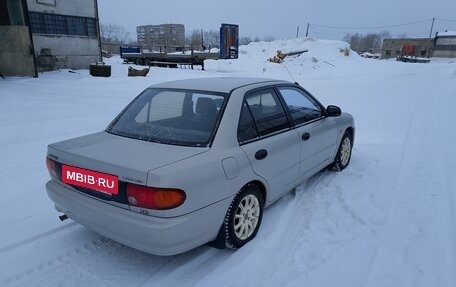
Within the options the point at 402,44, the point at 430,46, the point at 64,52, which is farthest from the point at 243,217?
the point at 402,44

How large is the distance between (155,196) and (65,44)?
64.1ft

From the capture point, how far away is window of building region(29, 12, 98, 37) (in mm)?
17672

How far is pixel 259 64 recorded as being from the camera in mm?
27906

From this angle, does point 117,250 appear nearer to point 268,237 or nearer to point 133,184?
point 133,184

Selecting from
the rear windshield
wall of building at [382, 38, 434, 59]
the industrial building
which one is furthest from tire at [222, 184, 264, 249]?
wall of building at [382, 38, 434, 59]

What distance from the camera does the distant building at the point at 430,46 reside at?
229 ft

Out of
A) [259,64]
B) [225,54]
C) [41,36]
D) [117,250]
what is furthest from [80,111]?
[259,64]

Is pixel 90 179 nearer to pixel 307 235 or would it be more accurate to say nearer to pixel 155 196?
pixel 155 196

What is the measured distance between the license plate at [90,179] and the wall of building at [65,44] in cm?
1741

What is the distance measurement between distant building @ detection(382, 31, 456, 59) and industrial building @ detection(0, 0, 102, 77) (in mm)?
69636

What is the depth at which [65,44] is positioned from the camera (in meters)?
18.9

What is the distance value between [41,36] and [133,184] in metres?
18.9

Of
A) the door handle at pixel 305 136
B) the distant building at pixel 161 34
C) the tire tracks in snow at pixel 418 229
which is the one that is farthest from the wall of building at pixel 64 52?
the distant building at pixel 161 34

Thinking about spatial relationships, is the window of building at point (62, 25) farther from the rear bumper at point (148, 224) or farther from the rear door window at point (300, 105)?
the rear bumper at point (148, 224)
